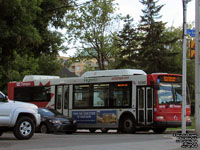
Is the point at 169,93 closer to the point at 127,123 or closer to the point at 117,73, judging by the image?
the point at 127,123

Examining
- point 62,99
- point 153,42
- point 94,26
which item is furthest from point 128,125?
point 153,42

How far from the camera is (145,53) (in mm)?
57281

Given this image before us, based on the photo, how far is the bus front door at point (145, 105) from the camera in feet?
65.1

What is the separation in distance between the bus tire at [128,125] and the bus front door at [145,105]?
41 cm

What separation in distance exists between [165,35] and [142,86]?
40.0m

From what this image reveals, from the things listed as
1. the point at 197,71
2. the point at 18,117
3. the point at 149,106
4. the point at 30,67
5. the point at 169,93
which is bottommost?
the point at 18,117

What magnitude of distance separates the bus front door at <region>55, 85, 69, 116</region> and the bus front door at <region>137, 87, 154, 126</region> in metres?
5.21

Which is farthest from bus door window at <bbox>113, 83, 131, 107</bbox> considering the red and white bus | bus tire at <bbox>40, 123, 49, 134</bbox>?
bus tire at <bbox>40, 123, 49, 134</bbox>

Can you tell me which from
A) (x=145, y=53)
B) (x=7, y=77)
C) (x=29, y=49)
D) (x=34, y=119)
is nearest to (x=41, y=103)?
(x=29, y=49)

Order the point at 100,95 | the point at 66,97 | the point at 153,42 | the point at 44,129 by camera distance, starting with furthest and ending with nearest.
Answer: the point at 153,42
the point at 66,97
the point at 100,95
the point at 44,129

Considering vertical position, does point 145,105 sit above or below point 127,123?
above

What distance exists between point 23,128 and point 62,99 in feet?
31.7

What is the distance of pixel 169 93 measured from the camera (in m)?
20.3

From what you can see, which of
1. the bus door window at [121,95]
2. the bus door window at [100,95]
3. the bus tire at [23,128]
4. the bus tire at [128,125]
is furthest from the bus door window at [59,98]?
the bus tire at [23,128]
